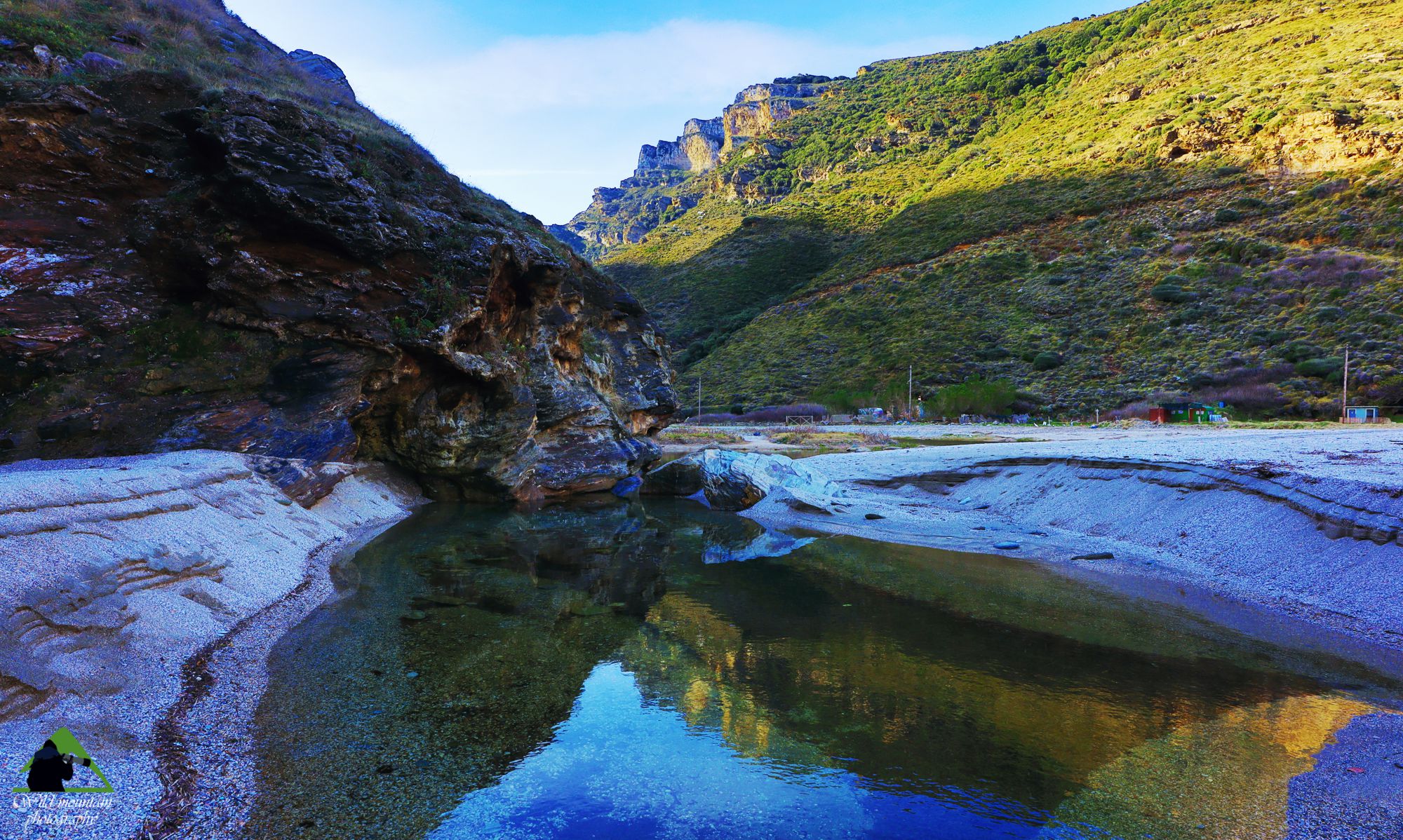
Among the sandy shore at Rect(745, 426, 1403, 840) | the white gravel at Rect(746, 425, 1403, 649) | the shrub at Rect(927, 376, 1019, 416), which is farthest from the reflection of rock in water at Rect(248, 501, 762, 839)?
the shrub at Rect(927, 376, 1019, 416)

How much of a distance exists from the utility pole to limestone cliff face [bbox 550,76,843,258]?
70.3 m

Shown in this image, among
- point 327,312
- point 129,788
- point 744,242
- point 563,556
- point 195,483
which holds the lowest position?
point 563,556

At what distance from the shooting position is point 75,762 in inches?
164

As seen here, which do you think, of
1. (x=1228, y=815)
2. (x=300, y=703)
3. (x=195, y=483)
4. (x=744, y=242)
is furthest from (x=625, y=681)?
(x=744, y=242)

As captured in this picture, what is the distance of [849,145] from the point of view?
8725cm

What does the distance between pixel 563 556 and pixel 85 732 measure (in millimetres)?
8265

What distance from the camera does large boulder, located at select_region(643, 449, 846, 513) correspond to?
1783 centimetres

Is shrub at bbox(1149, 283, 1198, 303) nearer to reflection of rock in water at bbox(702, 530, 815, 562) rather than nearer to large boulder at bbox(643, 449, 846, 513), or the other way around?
large boulder at bbox(643, 449, 846, 513)

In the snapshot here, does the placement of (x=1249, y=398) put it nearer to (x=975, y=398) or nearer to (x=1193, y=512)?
(x=975, y=398)

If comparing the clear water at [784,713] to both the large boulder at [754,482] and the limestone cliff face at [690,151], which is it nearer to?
the large boulder at [754,482]

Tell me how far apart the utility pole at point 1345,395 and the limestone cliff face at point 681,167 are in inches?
2768

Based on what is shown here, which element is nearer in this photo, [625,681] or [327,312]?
[625,681]

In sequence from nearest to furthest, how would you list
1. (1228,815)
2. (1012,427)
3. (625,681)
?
1. (1228,815)
2. (625,681)
3. (1012,427)

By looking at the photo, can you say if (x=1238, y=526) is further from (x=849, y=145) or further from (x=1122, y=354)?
(x=849, y=145)
